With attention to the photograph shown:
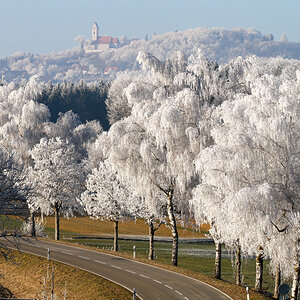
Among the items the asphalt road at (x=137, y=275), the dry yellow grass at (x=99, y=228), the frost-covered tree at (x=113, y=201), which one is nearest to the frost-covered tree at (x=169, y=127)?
the asphalt road at (x=137, y=275)

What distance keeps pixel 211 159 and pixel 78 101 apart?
460 feet

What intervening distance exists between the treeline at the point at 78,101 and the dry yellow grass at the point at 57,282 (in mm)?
118004

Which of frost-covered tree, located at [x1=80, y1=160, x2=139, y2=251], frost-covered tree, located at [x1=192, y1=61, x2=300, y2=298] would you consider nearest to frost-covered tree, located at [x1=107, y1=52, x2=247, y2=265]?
frost-covered tree, located at [x1=192, y1=61, x2=300, y2=298]

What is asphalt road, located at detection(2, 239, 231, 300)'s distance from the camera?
32406 millimetres

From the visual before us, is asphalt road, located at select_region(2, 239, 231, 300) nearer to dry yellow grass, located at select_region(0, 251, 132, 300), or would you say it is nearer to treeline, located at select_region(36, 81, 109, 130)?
dry yellow grass, located at select_region(0, 251, 132, 300)

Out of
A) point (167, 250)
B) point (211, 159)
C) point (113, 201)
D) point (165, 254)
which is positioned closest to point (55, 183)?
point (113, 201)

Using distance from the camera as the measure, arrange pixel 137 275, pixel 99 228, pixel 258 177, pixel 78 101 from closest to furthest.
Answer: pixel 258 177 → pixel 137 275 → pixel 99 228 → pixel 78 101

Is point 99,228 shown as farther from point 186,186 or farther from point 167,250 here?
point 186,186

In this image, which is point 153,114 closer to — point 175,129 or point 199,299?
point 175,129

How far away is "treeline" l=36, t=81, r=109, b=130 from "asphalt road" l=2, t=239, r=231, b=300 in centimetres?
11416

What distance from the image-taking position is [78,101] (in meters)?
169

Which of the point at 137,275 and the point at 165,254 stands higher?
the point at 137,275

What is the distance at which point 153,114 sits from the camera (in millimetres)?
38000

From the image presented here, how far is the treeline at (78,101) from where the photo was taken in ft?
527
